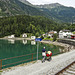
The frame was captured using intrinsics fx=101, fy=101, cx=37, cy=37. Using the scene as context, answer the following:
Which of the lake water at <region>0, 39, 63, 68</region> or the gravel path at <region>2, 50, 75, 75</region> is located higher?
the gravel path at <region>2, 50, 75, 75</region>

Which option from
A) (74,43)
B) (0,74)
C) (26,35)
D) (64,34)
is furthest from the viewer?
(26,35)

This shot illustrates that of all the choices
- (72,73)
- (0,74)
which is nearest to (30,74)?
(0,74)

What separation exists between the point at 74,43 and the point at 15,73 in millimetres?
63526

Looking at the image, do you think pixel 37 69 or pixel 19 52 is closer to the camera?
pixel 37 69

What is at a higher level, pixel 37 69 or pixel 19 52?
pixel 37 69

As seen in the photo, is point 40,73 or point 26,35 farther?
point 26,35

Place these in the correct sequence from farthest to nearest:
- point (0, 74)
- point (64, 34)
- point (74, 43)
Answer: point (64, 34) → point (74, 43) → point (0, 74)

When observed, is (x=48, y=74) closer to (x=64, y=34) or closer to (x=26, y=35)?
(x=64, y=34)

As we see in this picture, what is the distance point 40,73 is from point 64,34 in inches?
4540

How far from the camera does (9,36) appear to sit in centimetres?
19875

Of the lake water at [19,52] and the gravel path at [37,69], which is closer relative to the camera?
the gravel path at [37,69]

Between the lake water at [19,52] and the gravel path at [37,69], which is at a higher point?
the gravel path at [37,69]

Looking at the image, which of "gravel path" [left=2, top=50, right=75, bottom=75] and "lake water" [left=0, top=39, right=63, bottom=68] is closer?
"gravel path" [left=2, top=50, right=75, bottom=75]

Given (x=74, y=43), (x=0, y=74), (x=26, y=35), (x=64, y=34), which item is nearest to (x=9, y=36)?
(x=26, y=35)
